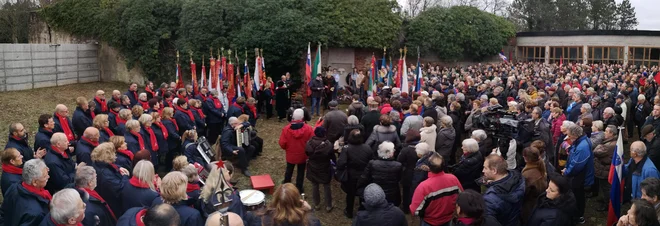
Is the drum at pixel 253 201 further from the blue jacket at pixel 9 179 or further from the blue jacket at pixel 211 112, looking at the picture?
the blue jacket at pixel 211 112

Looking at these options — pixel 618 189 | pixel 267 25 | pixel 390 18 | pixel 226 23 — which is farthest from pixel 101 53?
pixel 618 189

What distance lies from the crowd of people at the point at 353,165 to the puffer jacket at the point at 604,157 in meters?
0.02

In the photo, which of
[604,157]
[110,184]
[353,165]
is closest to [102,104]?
[110,184]

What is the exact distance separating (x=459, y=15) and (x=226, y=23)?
12.3 metres

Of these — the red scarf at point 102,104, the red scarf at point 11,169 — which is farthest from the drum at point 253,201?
the red scarf at point 102,104

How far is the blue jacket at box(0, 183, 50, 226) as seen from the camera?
489 cm

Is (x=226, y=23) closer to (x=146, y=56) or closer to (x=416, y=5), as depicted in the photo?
(x=146, y=56)

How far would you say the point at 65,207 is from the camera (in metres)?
4.16

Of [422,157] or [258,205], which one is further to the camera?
[422,157]

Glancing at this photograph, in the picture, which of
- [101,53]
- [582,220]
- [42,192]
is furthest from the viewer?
[101,53]

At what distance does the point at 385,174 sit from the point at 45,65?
20149 mm

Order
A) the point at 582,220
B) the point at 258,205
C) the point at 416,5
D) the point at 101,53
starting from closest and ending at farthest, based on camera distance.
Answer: the point at 258,205, the point at 582,220, the point at 101,53, the point at 416,5

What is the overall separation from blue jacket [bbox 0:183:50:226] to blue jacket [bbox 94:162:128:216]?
760 mm

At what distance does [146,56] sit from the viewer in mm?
22766
